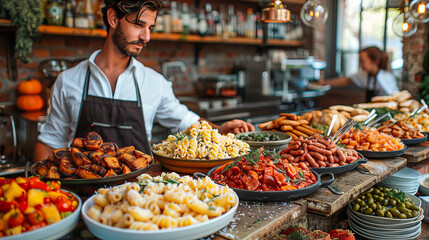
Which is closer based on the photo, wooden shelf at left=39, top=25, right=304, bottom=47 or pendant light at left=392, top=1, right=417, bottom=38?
pendant light at left=392, top=1, right=417, bottom=38

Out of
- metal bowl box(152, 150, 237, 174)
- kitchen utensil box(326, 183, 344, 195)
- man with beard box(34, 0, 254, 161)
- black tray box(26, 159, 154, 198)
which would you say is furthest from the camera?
man with beard box(34, 0, 254, 161)

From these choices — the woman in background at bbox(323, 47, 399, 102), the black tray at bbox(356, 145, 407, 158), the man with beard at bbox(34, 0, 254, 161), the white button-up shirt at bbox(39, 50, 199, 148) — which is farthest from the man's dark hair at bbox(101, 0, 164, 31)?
the woman in background at bbox(323, 47, 399, 102)

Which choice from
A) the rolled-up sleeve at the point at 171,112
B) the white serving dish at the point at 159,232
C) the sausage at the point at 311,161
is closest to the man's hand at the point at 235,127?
the rolled-up sleeve at the point at 171,112

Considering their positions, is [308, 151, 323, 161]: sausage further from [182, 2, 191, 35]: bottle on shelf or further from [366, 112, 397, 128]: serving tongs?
[182, 2, 191, 35]: bottle on shelf

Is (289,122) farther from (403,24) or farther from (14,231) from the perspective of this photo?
(14,231)

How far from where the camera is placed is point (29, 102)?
12.3 feet

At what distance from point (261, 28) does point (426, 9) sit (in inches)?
129

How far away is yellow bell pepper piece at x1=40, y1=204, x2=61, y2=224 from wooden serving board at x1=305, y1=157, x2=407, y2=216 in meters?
0.92

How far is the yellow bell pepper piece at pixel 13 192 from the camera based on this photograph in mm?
1104

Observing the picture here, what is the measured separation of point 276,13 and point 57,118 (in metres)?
1.57

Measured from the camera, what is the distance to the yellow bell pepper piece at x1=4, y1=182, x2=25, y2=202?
110 cm

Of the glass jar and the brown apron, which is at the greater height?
the glass jar

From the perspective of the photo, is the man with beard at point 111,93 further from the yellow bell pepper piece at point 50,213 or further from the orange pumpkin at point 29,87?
the orange pumpkin at point 29,87

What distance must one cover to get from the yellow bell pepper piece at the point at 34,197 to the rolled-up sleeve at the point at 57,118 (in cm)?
139
